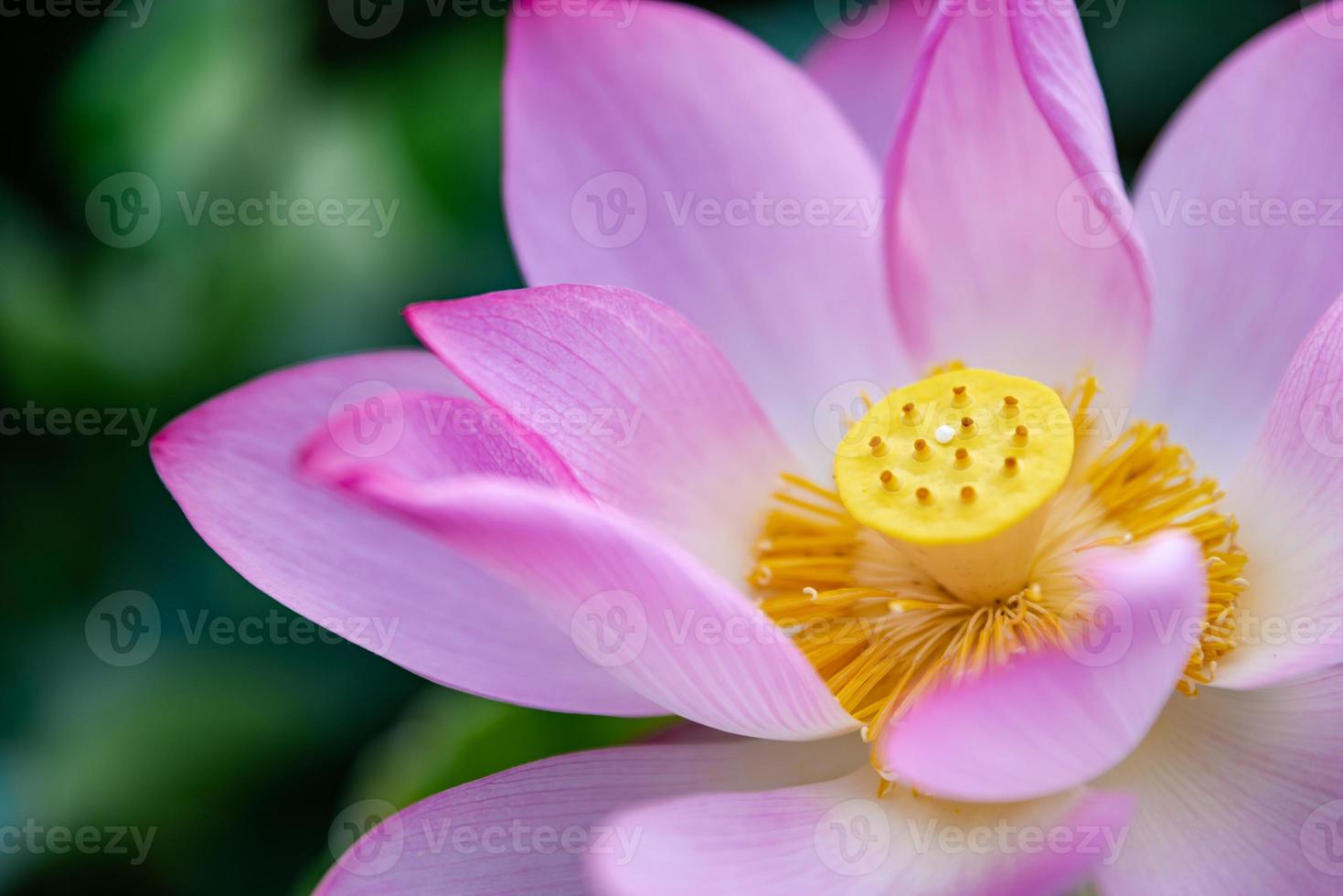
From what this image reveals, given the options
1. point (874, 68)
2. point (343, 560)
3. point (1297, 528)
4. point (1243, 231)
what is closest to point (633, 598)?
point (343, 560)

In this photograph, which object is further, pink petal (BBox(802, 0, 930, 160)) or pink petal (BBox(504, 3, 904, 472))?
pink petal (BBox(802, 0, 930, 160))

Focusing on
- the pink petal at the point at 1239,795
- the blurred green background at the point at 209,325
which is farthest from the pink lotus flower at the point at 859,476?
the blurred green background at the point at 209,325

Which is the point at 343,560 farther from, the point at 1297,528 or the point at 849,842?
the point at 1297,528

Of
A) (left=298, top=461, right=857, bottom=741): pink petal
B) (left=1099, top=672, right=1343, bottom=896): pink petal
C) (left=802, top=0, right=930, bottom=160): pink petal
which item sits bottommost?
(left=1099, top=672, right=1343, bottom=896): pink petal

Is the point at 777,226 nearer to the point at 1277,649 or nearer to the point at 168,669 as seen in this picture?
the point at 1277,649

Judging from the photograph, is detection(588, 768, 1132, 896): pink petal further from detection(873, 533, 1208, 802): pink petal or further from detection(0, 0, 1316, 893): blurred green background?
detection(0, 0, 1316, 893): blurred green background

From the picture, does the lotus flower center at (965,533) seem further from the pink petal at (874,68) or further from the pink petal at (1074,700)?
the pink petal at (874,68)

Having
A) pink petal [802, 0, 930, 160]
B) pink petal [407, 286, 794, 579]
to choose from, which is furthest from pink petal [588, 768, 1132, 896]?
pink petal [802, 0, 930, 160]
